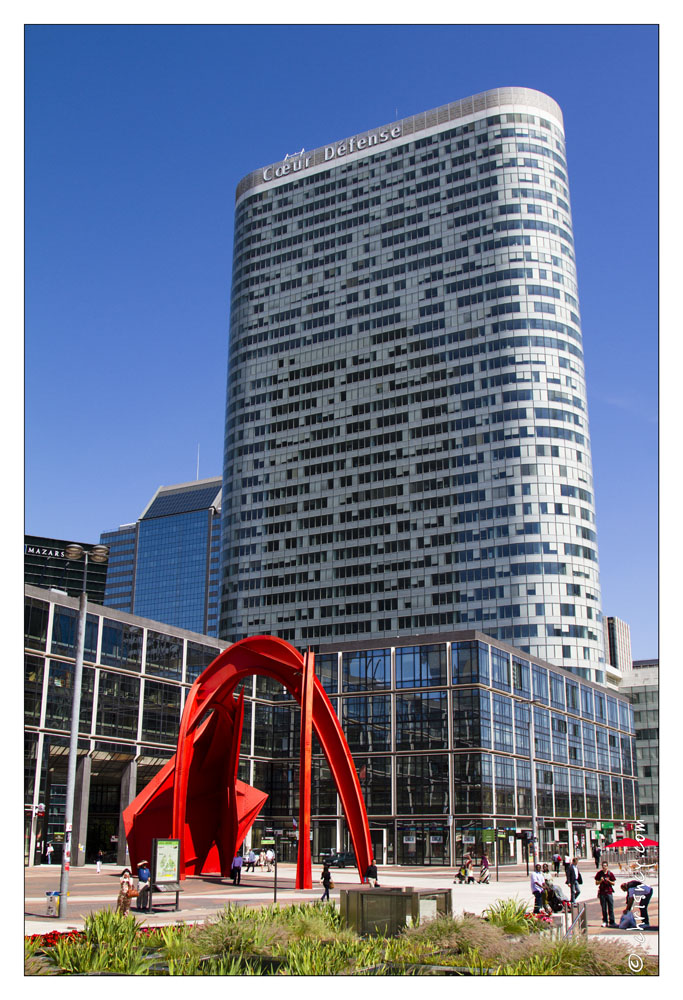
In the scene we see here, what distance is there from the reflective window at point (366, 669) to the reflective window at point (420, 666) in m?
1.28

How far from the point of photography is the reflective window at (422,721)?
76.8 m

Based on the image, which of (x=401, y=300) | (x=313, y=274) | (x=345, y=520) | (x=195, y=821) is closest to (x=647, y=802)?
(x=345, y=520)

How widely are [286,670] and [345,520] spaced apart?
3460 inches

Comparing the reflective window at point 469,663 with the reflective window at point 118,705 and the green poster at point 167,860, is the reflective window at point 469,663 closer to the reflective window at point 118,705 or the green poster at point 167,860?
the reflective window at point 118,705

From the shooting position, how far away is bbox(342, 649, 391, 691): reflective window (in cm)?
8106

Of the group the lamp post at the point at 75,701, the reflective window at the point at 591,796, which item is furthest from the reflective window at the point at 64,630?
the reflective window at the point at 591,796

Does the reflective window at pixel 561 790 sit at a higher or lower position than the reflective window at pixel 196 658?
lower

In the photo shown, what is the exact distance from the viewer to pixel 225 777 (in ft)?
139

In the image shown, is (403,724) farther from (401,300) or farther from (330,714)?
(401,300)

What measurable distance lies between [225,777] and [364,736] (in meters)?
40.1

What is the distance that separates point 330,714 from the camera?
37375 mm

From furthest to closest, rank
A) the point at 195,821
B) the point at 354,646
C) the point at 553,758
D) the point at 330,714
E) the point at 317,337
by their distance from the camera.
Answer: the point at 317,337
the point at 553,758
the point at 354,646
the point at 195,821
the point at 330,714

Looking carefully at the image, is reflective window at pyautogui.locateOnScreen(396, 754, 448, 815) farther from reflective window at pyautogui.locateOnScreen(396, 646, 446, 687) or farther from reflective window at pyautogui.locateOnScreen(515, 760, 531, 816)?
reflective window at pyautogui.locateOnScreen(515, 760, 531, 816)

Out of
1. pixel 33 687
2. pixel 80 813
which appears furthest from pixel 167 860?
pixel 80 813
